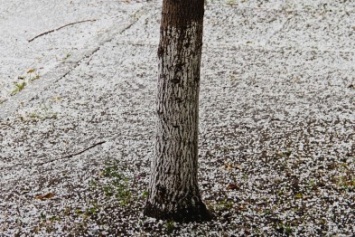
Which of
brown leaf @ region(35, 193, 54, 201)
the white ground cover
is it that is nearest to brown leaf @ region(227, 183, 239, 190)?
the white ground cover

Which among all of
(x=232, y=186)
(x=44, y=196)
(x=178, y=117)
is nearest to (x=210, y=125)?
(x=232, y=186)

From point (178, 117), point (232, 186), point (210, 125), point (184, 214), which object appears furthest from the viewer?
point (210, 125)

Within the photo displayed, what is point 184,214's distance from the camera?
176 inches

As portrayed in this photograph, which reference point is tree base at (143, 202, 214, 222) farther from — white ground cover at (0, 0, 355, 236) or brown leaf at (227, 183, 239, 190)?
brown leaf at (227, 183, 239, 190)

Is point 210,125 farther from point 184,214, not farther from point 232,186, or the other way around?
point 184,214

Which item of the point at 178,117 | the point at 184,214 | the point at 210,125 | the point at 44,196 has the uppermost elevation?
the point at 178,117

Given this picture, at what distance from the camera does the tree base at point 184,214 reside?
14.6ft

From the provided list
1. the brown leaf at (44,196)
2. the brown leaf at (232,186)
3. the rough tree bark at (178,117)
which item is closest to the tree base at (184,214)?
the rough tree bark at (178,117)

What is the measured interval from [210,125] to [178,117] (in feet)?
8.55

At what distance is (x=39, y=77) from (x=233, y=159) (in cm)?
452

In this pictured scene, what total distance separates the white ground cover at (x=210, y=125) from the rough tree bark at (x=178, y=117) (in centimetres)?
16

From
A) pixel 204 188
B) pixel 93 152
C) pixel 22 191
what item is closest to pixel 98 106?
pixel 93 152

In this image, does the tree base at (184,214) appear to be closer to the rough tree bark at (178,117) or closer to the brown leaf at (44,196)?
the rough tree bark at (178,117)

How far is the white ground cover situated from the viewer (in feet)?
15.5
